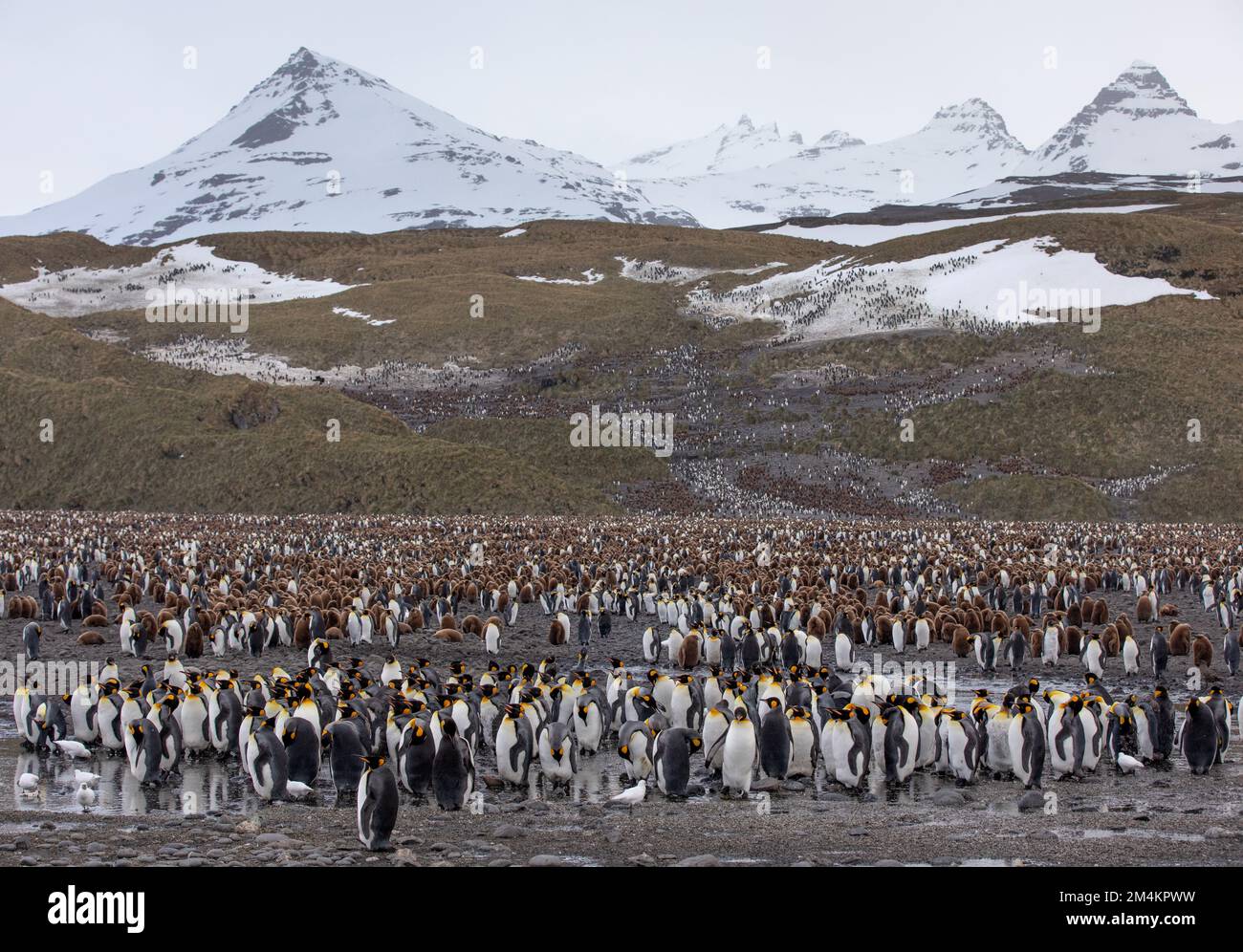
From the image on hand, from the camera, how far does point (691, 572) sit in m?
23.8

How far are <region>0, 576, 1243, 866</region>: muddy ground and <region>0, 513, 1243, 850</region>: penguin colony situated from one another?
0.26 meters

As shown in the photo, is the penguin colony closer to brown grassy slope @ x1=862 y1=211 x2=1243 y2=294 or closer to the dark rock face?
the dark rock face

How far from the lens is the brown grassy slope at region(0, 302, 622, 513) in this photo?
143ft

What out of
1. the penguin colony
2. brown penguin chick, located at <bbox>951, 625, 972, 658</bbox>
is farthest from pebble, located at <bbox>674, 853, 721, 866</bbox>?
brown penguin chick, located at <bbox>951, 625, 972, 658</bbox>

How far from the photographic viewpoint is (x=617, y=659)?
43.5ft

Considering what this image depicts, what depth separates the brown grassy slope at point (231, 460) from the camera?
43.7 meters

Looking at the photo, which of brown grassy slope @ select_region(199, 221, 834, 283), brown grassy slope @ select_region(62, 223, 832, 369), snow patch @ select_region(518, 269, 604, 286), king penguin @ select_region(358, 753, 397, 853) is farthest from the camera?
brown grassy slope @ select_region(199, 221, 834, 283)

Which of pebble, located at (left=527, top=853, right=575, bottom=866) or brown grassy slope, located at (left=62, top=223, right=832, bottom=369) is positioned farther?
brown grassy slope, located at (left=62, top=223, right=832, bottom=369)

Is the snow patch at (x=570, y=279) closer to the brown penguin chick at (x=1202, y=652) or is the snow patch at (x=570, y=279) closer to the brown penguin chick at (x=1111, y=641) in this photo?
the brown penguin chick at (x=1111, y=641)

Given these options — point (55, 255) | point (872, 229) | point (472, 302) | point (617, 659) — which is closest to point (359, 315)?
point (472, 302)

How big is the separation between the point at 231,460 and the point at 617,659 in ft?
118

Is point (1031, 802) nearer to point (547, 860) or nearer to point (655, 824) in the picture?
point (655, 824)
